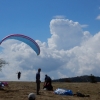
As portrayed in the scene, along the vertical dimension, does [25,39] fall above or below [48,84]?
above

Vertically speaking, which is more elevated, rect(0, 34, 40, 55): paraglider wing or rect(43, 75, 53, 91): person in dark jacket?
rect(0, 34, 40, 55): paraglider wing

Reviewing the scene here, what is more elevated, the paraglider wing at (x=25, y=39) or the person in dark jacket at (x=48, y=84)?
the paraglider wing at (x=25, y=39)

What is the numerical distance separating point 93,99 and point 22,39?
7.13 metres

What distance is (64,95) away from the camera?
18.1 m

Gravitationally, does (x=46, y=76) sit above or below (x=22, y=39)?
below

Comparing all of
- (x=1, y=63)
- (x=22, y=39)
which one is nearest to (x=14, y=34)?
(x=22, y=39)

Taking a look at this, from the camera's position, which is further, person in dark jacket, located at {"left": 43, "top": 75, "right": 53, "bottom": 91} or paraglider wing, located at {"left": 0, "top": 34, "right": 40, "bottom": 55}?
person in dark jacket, located at {"left": 43, "top": 75, "right": 53, "bottom": 91}

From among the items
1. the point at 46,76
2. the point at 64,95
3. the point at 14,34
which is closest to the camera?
the point at 64,95

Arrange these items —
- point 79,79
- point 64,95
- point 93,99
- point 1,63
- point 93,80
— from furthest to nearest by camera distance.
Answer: point 79,79 < point 93,80 < point 1,63 < point 64,95 < point 93,99

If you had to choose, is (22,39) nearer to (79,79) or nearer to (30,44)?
(30,44)

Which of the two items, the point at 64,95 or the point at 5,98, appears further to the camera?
the point at 64,95

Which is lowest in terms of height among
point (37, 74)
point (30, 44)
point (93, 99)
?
point (93, 99)

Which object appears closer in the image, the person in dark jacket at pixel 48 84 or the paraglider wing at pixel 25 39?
the paraglider wing at pixel 25 39

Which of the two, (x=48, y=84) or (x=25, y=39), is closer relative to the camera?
(x=25, y=39)
